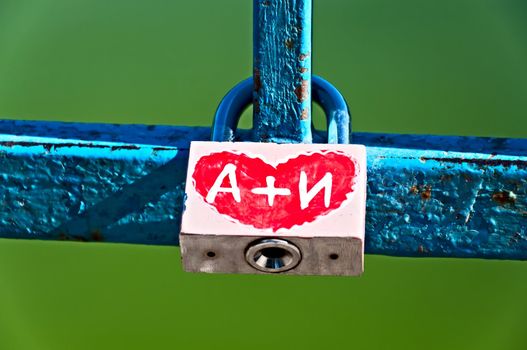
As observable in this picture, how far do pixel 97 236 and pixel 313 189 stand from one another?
11.3 inches

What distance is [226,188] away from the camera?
1.24 meters

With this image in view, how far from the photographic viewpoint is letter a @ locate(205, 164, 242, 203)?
1237 millimetres

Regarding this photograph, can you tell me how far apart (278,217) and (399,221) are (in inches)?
6.9

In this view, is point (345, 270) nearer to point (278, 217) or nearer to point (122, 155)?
point (278, 217)

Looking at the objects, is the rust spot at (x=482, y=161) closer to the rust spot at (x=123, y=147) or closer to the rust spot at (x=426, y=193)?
the rust spot at (x=426, y=193)

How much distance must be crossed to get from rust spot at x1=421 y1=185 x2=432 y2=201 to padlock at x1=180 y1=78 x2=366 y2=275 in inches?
3.7

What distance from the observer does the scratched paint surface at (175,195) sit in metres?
1.30

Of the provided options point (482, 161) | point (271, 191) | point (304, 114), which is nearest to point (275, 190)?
point (271, 191)

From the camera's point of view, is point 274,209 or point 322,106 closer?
point 274,209

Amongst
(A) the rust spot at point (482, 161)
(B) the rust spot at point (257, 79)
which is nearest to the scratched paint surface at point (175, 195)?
(A) the rust spot at point (482, 161)

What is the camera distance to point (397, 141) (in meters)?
1.41

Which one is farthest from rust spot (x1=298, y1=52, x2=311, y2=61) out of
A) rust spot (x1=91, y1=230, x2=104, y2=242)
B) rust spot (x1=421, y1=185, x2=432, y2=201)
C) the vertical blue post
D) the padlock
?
rust spot (x1=91, y1=230, x2=104, y2=242)

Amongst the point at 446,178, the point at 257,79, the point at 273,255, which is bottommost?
the point at 273,255

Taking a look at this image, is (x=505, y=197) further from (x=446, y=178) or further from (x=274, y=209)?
(x=274, y=209)
